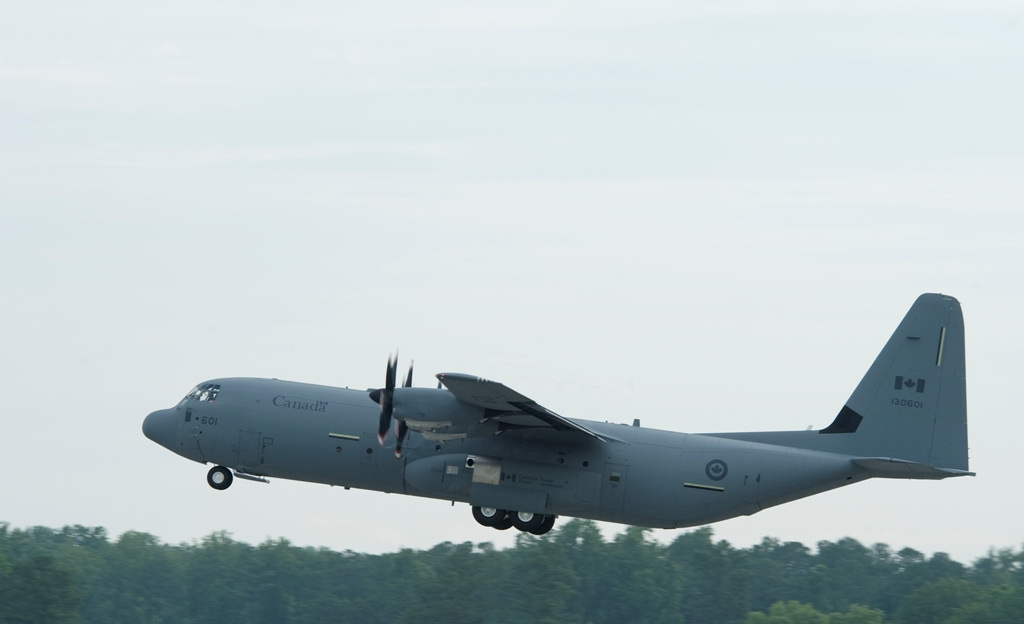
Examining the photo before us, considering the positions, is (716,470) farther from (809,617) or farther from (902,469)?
(809,617)

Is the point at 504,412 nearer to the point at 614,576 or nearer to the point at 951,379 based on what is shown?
the point at 951,379

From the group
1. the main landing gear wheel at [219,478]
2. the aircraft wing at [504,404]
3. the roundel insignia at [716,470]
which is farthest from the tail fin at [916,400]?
the main landing gear wheel at [219,478]

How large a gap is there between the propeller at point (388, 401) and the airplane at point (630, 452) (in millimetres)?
125

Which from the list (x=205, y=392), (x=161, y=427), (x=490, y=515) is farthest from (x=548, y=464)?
(x=161, y=427)

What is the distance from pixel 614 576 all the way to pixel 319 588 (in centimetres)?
2198

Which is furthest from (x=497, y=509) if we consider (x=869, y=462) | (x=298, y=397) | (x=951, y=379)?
(x=951, y=379)

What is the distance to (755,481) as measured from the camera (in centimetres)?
3600

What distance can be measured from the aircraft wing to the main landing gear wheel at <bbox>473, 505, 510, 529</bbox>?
236 centimetres

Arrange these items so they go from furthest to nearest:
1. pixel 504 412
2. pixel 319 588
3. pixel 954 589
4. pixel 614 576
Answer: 1. pixel 319 588
2. pixel 614 576
3. pixel 954 589
4. pixel 504 412

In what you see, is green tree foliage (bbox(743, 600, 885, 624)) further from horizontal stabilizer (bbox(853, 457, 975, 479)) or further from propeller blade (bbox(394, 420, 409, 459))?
propeller blade (bbox(394, 420, 409, 459))

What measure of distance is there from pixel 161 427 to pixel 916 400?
64.8 feet

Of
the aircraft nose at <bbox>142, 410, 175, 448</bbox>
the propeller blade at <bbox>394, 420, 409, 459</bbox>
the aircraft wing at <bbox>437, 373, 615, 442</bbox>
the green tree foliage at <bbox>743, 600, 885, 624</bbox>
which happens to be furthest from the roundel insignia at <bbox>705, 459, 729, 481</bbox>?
the green tree foliage at <bbox>743, 600, 885, 624</bbox>

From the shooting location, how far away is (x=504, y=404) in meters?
33.7

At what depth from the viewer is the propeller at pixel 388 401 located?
3416 cm
